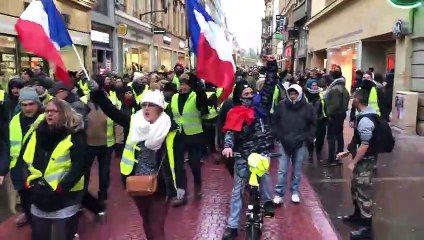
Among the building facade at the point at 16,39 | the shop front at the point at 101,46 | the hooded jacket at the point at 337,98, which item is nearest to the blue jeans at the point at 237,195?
the hooded jacket at the point at 337,98

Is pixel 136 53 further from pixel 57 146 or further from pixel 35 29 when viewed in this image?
pixel 57 146

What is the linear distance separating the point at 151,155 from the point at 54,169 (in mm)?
913

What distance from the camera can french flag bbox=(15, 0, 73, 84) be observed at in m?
5.60

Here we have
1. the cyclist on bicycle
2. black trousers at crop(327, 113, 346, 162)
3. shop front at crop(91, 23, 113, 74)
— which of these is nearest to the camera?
the cyclist on bicycle

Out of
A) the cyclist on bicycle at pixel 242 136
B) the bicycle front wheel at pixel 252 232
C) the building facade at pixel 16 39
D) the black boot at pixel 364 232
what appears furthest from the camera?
the building facade at pixel 16 39

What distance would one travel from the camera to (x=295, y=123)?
7020 millimetres

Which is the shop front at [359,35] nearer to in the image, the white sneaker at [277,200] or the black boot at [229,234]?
the white sneaker at [277,200]

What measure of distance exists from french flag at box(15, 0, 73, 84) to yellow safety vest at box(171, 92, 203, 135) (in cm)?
199

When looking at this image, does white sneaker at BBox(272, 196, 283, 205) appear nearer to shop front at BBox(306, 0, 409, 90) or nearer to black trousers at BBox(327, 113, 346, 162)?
black trousers at BBox(327, 113, 346, 162)

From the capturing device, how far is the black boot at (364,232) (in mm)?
5855

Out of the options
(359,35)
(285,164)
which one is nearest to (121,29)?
(359,35)

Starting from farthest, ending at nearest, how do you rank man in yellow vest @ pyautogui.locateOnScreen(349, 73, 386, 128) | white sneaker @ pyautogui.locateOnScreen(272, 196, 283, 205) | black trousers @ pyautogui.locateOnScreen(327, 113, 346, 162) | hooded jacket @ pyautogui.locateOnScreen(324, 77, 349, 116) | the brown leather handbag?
black trousers @ pyautogui.locateOnScreen(327, 113, 346, 162), hooded jacket @ pyautogui.locateOnScreen(324, 77, 349, 116), man in yellow vest @ pyautogui.locateOnScreen(349, 73, 386, 128), white sneaker @ pyautogui.locateOnScreen(272, 196, 283, 205), the brown leather handbag

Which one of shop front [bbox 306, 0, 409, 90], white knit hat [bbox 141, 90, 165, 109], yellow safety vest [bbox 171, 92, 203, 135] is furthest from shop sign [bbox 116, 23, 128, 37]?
white knit hat [bbox 141, 90, 165, 109]

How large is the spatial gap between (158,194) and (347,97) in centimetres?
634
